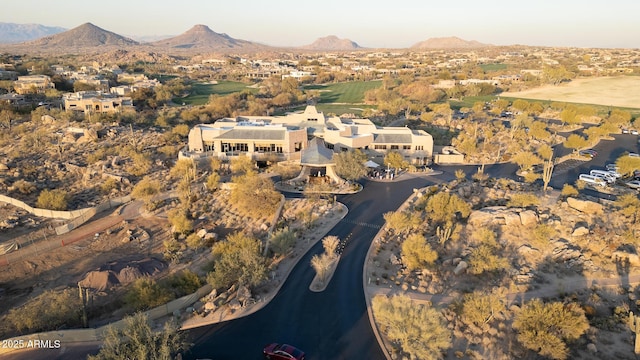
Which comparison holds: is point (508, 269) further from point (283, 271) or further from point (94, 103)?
point (94, 103)

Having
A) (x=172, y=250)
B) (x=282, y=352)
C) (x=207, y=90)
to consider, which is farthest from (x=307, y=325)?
(x=207, y=90)

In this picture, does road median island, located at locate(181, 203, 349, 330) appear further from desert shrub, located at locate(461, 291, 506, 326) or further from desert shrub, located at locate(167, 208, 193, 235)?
desert shrub, located at locate(167, 208, 193, 235)

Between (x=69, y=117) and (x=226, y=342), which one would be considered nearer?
(x=226, y=342)

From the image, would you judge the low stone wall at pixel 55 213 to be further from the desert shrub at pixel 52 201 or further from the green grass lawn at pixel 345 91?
the green grass lawn at pixel 345 91

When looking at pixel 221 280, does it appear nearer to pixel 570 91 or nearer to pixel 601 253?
pixel 601 253

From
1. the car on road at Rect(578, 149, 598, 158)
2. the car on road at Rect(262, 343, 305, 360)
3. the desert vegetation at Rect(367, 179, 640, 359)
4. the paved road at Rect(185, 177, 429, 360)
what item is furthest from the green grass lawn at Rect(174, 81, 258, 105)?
the car on road at Rect(262, 343, 305, 360)

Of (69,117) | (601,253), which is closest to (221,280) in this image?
(601,253)
